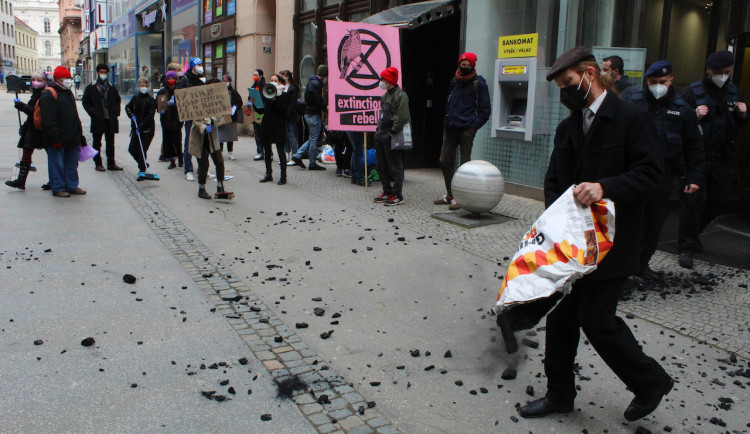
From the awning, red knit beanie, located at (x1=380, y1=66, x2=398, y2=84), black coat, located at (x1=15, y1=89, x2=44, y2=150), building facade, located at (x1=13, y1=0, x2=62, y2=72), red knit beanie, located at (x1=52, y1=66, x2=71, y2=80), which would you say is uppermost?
building facade, located at (x1=13, y1=0, x2=62, y2=72)

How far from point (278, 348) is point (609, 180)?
7.78 feet

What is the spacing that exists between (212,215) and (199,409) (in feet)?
16.9

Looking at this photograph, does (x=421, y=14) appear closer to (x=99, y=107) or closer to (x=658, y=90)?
(x=99, y=107)

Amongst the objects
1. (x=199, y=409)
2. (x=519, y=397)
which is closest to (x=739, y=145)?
(x=519, y=397)

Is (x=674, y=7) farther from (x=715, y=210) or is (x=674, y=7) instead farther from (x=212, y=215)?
(x=212, y=215)

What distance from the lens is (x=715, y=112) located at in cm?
614

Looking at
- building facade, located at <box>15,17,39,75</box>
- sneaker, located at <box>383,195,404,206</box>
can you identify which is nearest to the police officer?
sneaker, located at <box>383,195,404,206</box>

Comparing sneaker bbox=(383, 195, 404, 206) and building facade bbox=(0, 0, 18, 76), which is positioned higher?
building facade bbox=(0, 0, 18, 76)

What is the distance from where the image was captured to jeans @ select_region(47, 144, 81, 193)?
29.4 feet

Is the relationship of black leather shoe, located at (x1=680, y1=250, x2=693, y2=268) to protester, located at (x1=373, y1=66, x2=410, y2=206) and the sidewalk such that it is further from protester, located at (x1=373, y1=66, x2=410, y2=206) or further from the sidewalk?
protester, located at (x1=373, y1=66, x2=410, y2=206)

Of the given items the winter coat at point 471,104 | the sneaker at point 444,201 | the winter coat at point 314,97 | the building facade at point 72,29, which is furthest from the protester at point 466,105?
the building facade at point 72,29

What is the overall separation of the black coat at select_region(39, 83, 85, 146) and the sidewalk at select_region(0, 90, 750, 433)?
1.35 metres

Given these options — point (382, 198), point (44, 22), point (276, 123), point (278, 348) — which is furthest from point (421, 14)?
point (44, 22)

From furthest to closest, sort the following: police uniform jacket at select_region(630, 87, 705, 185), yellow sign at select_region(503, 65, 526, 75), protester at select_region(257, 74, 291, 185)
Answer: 1. protester at select_region(257, 74, 291, 185)
2. yellow sign at select_region(503, 65, 526, 75)
3. police uniform jacket at select_region(630, 87, 705, 185)
